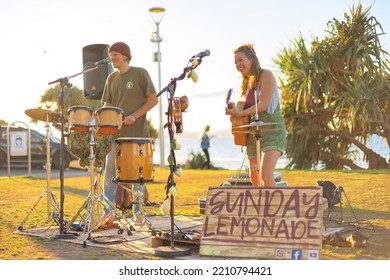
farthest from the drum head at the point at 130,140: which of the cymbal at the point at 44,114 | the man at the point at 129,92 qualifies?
the cymbal at the point at 44,114

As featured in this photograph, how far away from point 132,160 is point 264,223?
151 centimetres

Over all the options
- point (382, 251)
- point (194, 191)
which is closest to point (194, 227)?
point (382, 251)

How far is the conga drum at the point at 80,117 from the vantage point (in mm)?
5277

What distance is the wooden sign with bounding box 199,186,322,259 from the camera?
14.0 ft

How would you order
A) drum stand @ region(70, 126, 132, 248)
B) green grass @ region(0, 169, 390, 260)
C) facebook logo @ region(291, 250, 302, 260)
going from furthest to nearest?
drum stand @ region(70, 126, 132, 248) < green grass @ region(0, 169, 390, 260) < facebook logo @ region(291, 250, 302, 260)

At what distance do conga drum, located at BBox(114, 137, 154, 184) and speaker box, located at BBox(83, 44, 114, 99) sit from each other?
1.52 meters

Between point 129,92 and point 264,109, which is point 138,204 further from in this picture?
point 264,109

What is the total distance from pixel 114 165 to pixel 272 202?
206 cm

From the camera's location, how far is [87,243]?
526 cm

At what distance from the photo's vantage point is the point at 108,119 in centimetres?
524

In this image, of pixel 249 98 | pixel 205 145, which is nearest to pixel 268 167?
pixel 249 98

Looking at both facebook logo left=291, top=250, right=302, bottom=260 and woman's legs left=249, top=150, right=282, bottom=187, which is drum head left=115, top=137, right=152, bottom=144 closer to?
woman's legs left=249, top=150, right=282, bottom=187

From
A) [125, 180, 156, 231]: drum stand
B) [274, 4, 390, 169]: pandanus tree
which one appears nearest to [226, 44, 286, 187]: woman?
[125, 180, 156, 231]: drum stand
